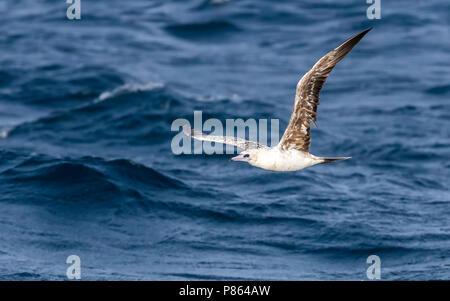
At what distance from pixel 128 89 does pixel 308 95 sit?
64.4 ft

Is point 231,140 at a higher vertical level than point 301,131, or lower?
lower

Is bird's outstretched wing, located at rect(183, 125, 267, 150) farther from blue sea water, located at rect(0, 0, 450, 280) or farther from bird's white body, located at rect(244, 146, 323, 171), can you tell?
blue sea water, located at rect(0, 0, 450, 280)

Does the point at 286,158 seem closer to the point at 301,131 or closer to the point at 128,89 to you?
the point at 301,131

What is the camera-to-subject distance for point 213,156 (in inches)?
1112

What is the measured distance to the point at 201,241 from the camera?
22703mm

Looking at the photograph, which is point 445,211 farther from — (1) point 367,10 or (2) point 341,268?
(1) point 367,10

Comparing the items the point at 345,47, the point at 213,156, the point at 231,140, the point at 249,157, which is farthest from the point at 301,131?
the point at 213,156

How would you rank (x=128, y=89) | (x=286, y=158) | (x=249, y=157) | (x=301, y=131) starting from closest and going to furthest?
(x=301, y=131)
(x=286, y=158)
(x=249, y=157)
(x=128, y=89)

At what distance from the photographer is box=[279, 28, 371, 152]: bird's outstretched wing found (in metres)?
13.4

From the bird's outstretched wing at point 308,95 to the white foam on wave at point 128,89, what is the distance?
18409mm

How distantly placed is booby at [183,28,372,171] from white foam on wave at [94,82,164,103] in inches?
684

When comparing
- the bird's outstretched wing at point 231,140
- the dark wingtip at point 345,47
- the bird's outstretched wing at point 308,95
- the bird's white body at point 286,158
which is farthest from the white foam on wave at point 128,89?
the dark wingtip at point 345,47
